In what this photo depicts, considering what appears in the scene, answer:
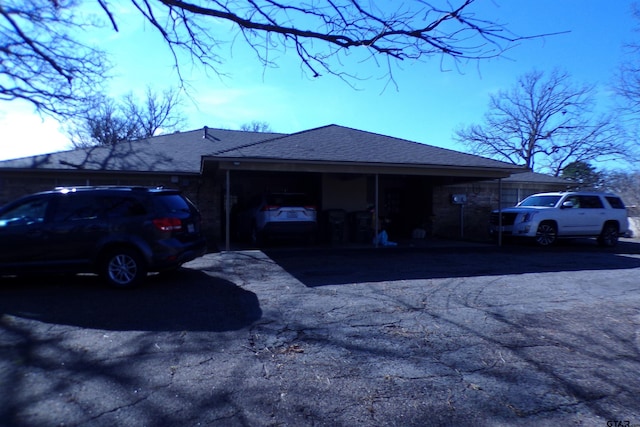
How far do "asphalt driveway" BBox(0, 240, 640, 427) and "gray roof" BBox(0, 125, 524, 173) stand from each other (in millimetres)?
4762

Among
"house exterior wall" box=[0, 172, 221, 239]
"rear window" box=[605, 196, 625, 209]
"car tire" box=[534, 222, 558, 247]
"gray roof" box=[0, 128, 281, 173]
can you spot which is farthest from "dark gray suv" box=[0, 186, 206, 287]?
"rear window" box=[605, 196, 625, 209]

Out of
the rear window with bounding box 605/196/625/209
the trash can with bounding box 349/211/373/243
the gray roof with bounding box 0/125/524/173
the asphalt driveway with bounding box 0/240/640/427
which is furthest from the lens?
the rear window with bounding box 605/196/625/209

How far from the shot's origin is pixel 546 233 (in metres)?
14.6

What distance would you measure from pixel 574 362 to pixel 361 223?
10.8 metres

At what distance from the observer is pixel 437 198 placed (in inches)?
728

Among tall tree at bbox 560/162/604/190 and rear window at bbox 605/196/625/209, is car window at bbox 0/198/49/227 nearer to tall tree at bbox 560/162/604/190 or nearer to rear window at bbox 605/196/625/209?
rear window at bbox 605/196/625/209

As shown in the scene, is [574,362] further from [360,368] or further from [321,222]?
[321,222]

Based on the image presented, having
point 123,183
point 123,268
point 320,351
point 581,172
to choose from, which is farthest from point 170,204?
point 581,172

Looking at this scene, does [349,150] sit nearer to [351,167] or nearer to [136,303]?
[351,167]

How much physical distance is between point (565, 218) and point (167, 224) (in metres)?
12.9

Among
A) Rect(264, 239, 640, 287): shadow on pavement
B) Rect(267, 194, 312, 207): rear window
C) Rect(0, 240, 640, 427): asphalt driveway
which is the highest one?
Rect(267, 194, 312, 207): rear window

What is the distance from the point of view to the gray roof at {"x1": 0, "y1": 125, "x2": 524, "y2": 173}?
1225 centimetres

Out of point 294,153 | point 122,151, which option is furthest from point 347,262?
point 122,151

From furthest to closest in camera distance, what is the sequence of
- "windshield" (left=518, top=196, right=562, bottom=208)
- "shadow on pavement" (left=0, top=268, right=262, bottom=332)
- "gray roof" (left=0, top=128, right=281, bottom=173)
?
"windshield" (left=518, top=196, right=562, bottom=208) < "gray roof" (left=0, top=128, right=281, bottom=173) < "shadow on pavement" (left=0, top=268, right=262, bottom=332)
